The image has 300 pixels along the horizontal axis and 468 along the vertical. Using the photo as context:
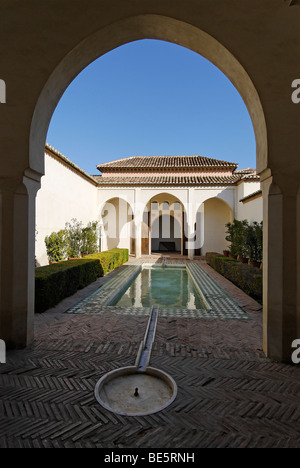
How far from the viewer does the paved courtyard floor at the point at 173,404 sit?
83.0 inches

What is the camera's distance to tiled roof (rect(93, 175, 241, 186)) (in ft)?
57.9

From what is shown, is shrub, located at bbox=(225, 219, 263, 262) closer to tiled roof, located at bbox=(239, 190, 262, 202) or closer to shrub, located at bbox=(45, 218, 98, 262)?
tiled roof, located at bbox=(239, 190, 262, 202)

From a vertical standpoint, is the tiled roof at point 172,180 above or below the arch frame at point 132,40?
above

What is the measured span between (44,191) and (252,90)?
377 inches

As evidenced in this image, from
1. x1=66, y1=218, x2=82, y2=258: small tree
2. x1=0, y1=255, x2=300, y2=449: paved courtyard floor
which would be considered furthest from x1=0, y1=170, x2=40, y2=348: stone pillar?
x1=66, y1=218, x2=82, y2=258: small tree

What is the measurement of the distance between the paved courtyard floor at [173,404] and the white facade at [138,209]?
7.89 meters

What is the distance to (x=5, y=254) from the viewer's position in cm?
357

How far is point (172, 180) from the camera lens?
1852cm

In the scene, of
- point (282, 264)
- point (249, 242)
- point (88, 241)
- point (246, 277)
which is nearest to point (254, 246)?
point (249, 242)

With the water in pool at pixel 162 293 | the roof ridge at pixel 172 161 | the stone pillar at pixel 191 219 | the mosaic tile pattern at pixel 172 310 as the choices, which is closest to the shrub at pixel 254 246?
the water in pool at pixel 162 293

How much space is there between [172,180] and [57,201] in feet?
30.4

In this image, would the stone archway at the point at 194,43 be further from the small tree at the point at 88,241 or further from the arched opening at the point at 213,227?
the arched opening at the point at 213,227

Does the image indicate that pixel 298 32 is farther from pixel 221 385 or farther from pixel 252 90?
pixel 221 385

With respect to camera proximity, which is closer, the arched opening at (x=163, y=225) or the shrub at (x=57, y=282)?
the shrub at (x=57, y=282)
